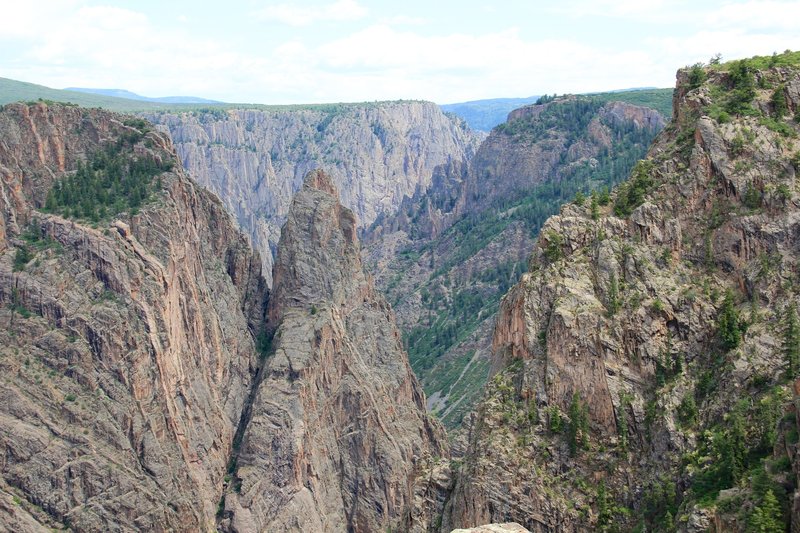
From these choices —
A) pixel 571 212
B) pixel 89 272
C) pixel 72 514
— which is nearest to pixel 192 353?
pixel 89 272

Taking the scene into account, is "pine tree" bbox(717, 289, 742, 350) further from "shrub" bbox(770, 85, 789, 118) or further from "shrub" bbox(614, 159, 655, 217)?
"shrub" bbox(770, 85, 789, 118)

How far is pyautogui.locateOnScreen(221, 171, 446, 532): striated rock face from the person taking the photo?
13162 centimetres

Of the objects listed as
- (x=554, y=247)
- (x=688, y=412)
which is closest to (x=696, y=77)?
(x=554, y=247)

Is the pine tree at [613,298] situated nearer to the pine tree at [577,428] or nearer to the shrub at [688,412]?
the pine tree at [577,428]

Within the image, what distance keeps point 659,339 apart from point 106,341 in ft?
222

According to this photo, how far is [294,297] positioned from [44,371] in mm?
41286

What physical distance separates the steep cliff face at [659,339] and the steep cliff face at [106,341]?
4923 cm

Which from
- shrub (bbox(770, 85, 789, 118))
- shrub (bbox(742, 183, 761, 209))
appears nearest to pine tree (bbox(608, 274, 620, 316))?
shrub (bbox(742, 183, 761, 209))

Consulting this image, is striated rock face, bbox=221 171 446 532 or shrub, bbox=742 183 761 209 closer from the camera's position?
shrub, bbox=742 183 761 209

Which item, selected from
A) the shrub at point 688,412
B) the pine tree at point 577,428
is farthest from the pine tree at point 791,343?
the pine tree at point 577,428

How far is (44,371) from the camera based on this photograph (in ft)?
381

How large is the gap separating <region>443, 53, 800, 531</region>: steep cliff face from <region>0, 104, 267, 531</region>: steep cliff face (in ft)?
162

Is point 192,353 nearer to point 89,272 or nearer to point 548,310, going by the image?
point 89,272

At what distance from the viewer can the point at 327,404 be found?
14150cm
